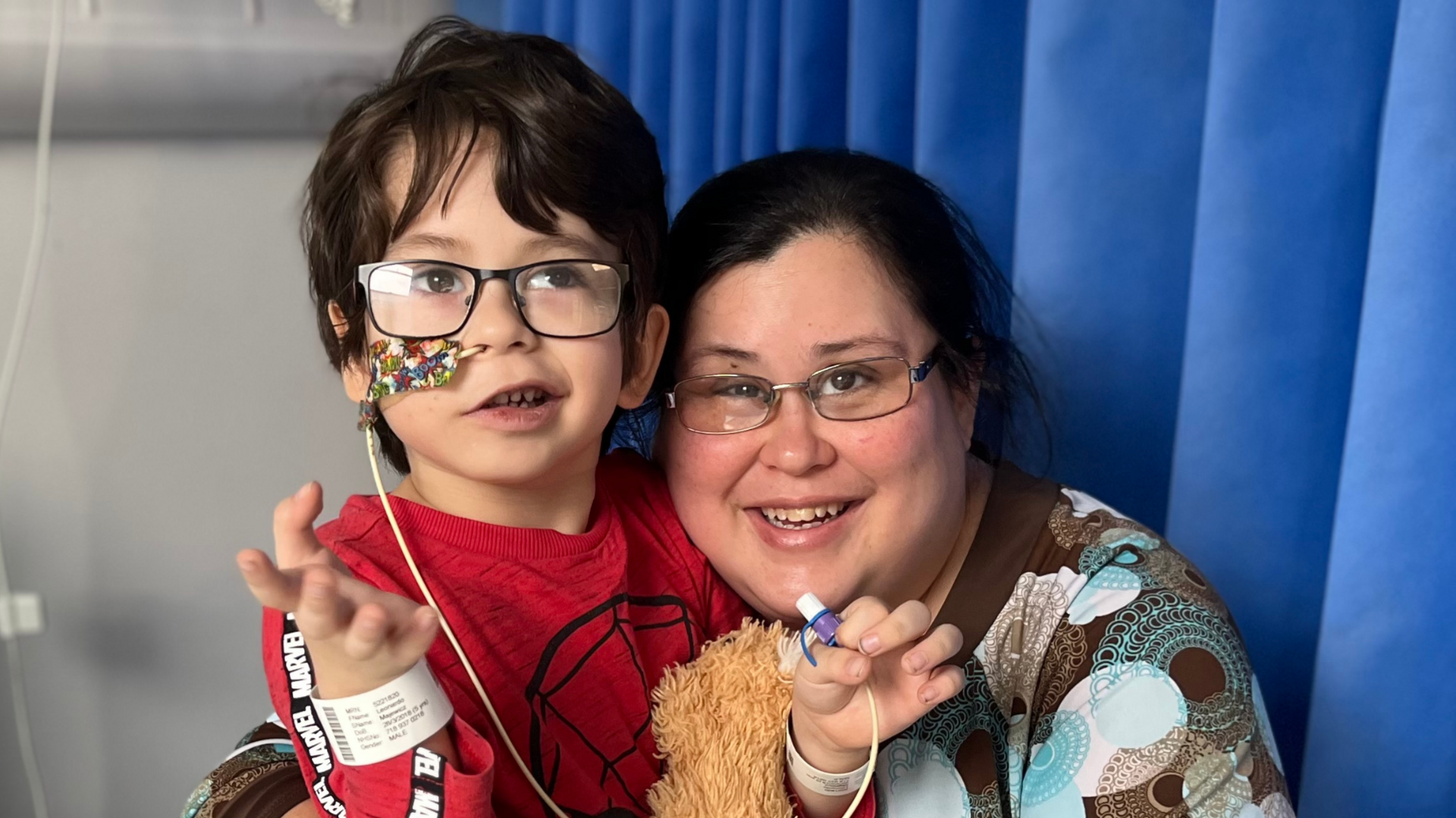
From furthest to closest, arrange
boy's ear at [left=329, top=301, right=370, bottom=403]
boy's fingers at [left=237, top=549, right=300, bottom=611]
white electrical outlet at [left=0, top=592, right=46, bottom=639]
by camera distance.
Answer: white electrical outlet at [left=0, top=592, right=46, bottom=639] → boy's ear at [left=329, top=301, right=370, bottom=403] → boy's fingers at [left=237, top=549, right=300, bottom=611]

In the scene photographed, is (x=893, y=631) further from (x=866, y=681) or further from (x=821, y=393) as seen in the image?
(x=821, y=393)

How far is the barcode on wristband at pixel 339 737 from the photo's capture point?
2.74ft

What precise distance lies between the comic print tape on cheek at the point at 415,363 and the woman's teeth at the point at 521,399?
0.05 metres

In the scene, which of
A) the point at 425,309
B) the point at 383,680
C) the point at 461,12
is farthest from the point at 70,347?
the point at 383,680

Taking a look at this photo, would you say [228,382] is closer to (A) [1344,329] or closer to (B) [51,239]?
(B) [51,239]

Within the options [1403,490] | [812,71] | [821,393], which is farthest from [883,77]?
[1403,490]

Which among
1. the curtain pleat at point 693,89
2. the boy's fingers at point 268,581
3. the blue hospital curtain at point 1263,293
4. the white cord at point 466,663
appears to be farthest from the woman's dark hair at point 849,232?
the curtain pleat at point 693,89

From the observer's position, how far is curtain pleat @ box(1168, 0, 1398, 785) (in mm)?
1070

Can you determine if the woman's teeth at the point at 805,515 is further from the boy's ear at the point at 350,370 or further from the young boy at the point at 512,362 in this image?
the boy's ear at the point at 350,370

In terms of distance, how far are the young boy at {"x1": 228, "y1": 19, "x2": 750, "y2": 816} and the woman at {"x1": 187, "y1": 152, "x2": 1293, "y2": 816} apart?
89 millimetres

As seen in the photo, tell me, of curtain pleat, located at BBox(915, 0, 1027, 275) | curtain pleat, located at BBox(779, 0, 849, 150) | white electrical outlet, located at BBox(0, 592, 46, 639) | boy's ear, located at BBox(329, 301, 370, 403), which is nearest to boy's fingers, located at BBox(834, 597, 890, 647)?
boy's ear, located at BBox(329, 301, 370, 403)

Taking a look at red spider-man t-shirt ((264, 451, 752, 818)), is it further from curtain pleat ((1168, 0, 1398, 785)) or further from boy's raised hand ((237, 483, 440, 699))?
curtain pleat ((1168, 0, 1398, 785))

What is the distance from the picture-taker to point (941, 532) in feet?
4.12

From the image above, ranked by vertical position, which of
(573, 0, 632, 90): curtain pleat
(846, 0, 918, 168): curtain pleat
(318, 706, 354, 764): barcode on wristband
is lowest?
(318, 706, 354, 764): barcode on wristband
